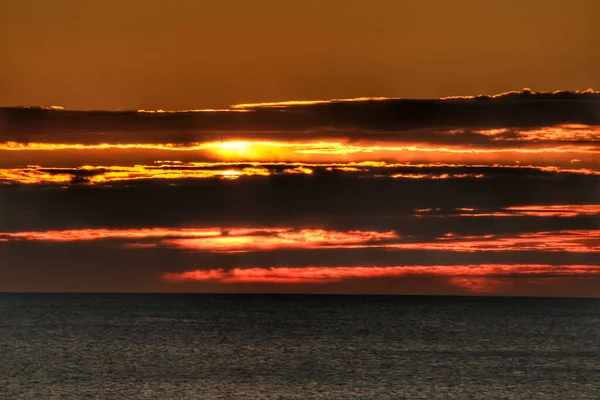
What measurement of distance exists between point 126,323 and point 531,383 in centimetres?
7547

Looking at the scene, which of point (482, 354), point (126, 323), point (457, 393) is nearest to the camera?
point (457, 393)

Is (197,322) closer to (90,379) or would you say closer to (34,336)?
(34,336)

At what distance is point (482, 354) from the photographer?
7294 centimetres

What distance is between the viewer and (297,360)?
6738cm

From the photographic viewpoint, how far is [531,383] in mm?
52406

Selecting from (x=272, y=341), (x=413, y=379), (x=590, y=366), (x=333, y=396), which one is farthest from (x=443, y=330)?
(x=333, y=396)

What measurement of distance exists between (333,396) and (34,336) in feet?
183

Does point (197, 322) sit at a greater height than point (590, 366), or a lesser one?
lesser

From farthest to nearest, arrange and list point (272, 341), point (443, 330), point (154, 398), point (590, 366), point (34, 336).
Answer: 1. point (443, 330)
2. point (34, 336)
3. point (272, 341)
4. point (590, 366)
5. point (154, 398)

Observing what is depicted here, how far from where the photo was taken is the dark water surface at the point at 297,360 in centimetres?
4941

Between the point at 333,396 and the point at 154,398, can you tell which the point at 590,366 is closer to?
the point at 333,396

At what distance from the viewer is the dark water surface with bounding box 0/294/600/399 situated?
49406 mm

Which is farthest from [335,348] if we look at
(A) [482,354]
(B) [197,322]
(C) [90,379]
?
(B) [197,322]

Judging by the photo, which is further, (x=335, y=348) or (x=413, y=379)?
(x=335, y=348)
